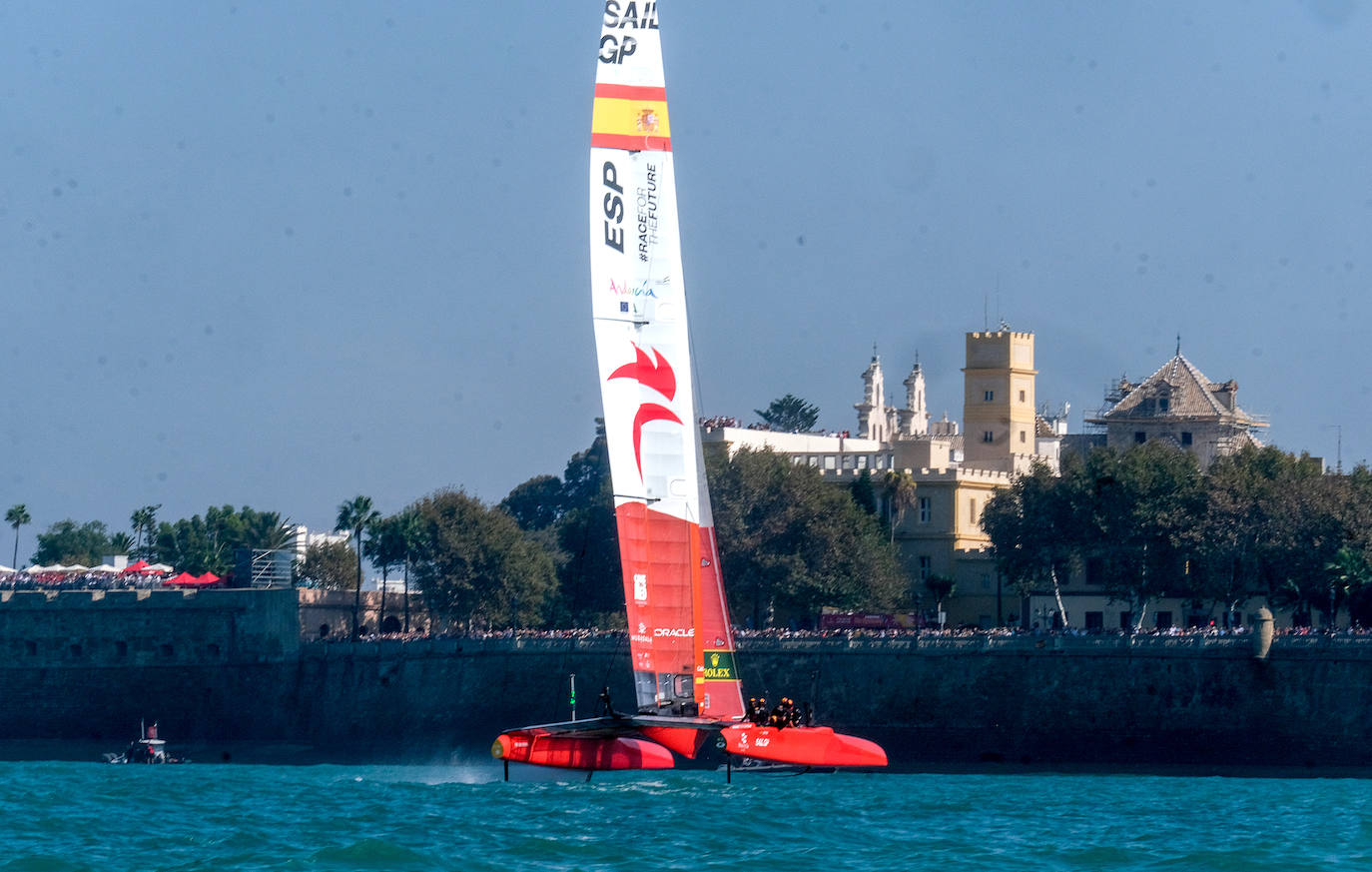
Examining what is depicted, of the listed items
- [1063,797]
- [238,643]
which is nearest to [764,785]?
[1063,797]

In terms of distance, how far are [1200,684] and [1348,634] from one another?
4.60 metres

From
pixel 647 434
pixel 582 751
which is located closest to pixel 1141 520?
pixel 647 434

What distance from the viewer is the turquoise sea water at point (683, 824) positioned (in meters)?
37.5

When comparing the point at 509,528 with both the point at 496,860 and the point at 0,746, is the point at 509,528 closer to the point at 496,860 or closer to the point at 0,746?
the point at 0,746

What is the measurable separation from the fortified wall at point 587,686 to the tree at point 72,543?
1970 inches

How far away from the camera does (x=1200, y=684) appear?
69.7m

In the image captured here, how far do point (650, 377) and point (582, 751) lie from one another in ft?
20.6

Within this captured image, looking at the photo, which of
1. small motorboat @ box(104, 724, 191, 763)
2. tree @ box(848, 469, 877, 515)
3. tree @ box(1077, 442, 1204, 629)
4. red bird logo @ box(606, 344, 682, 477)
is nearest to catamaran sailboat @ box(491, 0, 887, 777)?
red bird logo @ box(606, 344, 682, 477)

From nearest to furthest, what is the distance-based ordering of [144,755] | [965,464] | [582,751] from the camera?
[582,751], [144,755], [965,464]

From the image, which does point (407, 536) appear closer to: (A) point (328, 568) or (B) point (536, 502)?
(A) point (328, 568)

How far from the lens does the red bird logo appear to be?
38.9m

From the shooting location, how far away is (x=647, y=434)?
129ft

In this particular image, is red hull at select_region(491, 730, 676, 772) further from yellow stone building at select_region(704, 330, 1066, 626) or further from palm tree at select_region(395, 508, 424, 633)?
palm tree at select_region(395, 508, 424, 633)

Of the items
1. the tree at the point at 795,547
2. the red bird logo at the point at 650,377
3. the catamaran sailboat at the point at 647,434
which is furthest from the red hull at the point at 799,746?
the tree at the point at 795,547
